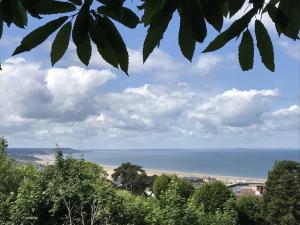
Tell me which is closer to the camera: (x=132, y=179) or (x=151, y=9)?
(x=151, y=9)

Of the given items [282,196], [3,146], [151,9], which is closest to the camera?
[151,9]

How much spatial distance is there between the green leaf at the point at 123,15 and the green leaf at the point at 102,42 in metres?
0.02

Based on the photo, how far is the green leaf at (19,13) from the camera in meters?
1.02

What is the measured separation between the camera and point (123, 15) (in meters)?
0.98

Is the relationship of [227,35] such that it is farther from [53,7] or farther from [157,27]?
[53,7]

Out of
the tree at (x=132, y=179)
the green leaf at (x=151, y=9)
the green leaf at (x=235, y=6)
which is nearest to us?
the green leaf at (x=151, y=9)

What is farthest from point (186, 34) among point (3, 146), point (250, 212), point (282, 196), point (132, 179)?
point (132, 179)

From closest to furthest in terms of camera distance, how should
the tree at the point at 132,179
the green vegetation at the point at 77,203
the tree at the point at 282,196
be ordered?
1. the green vegetation at the point at 77,203
2. the tree at the point at 282,196
3. the tree at the point at 132,179

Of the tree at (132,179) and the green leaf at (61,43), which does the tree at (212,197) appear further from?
the green leaf at (61,43)

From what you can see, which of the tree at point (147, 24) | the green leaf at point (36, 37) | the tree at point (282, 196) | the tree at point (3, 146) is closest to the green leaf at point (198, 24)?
the tree at point (147, 24)

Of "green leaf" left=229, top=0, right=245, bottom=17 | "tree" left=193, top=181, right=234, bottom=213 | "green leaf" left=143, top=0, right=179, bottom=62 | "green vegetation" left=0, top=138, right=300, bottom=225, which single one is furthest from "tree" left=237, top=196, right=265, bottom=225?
"green leaf" left=143, top=0, right=179, bottom=62

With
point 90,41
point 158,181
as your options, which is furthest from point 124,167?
point 90,41

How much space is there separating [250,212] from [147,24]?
103ft

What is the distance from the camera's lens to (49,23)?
97 centimetres
